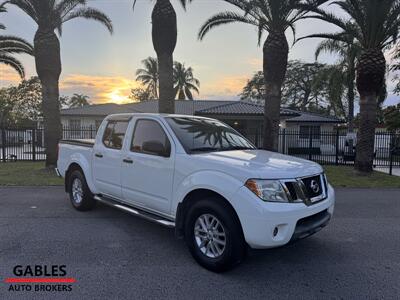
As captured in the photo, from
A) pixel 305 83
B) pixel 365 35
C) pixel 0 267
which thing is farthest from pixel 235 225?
pixel 305 83

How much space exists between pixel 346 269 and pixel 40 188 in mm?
8134

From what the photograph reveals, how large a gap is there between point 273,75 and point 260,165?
8.18 metres

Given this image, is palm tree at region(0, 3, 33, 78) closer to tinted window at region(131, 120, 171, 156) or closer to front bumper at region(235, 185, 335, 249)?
tinted window at region(131, 120, 171, 156)

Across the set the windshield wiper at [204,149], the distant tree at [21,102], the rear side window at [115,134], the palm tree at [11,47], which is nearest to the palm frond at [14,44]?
the palm tree at [11,47]

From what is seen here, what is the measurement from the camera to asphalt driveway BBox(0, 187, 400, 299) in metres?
3.38

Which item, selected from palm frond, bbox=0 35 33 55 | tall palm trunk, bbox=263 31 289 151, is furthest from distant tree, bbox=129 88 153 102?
tall palm trunk, bbox=263 31 289 151

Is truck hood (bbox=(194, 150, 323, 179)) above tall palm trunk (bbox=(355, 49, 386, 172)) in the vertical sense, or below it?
below

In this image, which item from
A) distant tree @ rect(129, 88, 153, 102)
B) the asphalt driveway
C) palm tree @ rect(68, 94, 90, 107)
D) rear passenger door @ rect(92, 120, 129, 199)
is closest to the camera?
the asphalt driveway

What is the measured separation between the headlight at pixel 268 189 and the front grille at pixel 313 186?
0.44 m

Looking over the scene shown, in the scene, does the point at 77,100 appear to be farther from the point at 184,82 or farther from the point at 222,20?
the point at 222,20

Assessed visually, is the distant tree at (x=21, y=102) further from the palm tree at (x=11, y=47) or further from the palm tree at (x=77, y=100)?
the palm tree at (x=11, y=47)

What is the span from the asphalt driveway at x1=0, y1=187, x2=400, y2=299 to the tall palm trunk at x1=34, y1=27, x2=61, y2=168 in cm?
662

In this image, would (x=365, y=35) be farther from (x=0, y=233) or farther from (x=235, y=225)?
(x=0, y=233)

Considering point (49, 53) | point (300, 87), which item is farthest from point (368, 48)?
point (300, 87)
